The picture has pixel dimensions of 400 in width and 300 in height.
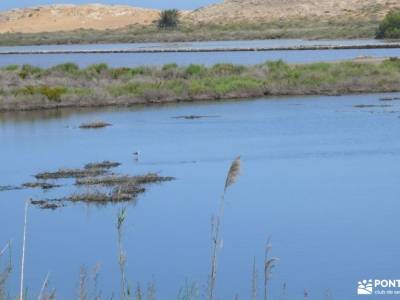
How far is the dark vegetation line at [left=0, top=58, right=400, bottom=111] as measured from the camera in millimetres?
32844

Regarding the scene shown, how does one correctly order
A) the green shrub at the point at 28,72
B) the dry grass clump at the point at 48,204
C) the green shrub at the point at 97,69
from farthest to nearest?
the green shrub at the point at 97,69 < the green shrub at the point at 28,72 < the dry grass clump at the point at 48,204

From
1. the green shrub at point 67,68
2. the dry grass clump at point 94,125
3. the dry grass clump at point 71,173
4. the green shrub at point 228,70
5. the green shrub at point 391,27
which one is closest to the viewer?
the dry grass clump at point 71,173

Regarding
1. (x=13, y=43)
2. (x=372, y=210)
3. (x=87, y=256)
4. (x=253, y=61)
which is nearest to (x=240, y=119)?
(x=372, y=210)

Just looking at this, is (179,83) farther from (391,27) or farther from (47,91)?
(391,27)

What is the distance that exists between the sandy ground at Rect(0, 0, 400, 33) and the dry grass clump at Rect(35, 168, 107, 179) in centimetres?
8475

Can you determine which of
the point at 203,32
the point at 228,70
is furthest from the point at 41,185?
the point at 203,32

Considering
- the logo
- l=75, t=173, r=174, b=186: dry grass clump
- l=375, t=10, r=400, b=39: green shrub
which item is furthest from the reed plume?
l=375, t=10, r=400, b=39: green shrub

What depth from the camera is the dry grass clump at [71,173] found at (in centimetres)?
1888

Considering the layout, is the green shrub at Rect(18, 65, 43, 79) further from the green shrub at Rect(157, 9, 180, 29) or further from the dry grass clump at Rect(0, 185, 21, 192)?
the green shrub at Rect(157, 9, 180, 29)

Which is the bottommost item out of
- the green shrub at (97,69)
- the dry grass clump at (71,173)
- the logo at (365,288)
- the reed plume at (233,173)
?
the green shrub at (97,69)

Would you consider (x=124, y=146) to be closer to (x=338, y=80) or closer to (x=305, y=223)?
(x=305, y=223)

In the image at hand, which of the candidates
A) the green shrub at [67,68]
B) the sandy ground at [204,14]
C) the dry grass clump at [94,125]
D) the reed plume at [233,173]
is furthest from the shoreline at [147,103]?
the sandy ground at [204,14]

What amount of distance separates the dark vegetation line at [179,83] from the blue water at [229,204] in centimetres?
507

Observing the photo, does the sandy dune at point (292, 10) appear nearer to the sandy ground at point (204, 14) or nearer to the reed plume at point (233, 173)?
the sandy ground at point (204, 14)
